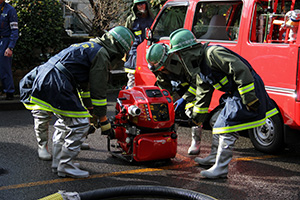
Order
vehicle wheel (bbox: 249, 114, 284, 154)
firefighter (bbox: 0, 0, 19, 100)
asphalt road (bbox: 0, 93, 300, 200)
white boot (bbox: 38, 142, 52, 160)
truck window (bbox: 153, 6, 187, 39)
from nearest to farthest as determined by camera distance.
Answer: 1. asphalt road (bbox: 0, 93, 300, 200)
2. white boot (bbox: 38, 142, 52, 160)
3. vehicle wheel (bbox: 249, 114, 284, 154)
4. truck window (bbox: 153, 6, 187, 39)
5. firefighter (bbox: 0, 0, 19, 100)

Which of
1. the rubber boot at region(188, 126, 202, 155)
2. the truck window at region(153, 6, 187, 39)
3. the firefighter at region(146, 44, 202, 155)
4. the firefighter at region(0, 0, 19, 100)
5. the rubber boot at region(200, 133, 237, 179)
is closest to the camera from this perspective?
the rubber boot at region(200, 133, 237, 179)

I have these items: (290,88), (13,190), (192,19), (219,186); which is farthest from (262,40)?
(13,190)

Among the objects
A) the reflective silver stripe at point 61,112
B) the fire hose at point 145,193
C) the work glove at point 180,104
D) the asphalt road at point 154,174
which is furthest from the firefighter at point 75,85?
the work glove at point 180,104

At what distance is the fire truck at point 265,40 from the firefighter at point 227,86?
621 millimetres

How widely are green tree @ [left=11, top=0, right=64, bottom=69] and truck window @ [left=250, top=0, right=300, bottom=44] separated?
5.14 meters

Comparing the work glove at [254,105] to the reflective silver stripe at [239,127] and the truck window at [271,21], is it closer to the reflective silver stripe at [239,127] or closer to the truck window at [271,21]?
the reflective silver stripe at [239,127]

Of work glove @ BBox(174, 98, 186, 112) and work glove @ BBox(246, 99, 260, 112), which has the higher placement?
work glove @ BBox(246, 99, 260, 112)

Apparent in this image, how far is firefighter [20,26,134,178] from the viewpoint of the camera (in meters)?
4.45

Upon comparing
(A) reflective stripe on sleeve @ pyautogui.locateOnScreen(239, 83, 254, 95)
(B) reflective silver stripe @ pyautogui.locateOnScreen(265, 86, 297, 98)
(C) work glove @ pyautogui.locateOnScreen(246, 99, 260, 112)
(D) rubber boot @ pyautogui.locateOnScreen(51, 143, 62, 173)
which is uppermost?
(A) reflective stripe on sleeve @ pyautogui.locateOnScreen(239, 83, 254, 95)

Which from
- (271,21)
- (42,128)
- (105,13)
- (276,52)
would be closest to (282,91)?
(276,52)

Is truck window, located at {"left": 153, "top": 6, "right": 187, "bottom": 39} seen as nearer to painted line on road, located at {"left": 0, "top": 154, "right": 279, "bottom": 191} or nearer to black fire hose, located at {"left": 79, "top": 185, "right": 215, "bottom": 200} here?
painted line on road, located at {"left": 0, "top": 154, "right": 279, "bottom": 191}

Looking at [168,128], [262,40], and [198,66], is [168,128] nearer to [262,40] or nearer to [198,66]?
[198,66]

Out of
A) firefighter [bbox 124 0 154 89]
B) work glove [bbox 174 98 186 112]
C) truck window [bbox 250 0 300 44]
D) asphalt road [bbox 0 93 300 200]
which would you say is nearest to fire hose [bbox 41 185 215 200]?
asphalt road [bbox 0 93 300 200]

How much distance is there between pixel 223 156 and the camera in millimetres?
4605
